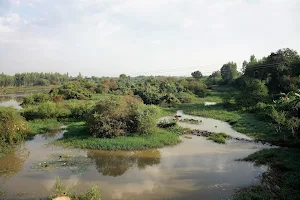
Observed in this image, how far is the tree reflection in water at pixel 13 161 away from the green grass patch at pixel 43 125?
448cm

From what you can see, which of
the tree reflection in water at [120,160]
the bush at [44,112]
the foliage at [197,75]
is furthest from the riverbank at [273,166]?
the foliage at [197,75]

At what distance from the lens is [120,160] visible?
57.2 feet

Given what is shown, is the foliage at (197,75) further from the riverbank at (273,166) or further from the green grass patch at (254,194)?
the green grass patch at (254,194)

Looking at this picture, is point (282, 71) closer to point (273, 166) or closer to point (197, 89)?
point (197, 89)

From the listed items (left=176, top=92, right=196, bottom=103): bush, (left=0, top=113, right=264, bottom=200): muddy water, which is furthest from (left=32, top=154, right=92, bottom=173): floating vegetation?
(left=176, top=92, right=196, bottom=103): bush

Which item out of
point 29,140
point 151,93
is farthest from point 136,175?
point 151,93

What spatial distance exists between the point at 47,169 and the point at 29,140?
8114 mm

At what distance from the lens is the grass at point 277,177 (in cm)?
1152

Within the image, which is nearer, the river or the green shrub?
the river

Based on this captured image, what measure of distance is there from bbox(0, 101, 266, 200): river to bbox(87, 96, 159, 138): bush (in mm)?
2572

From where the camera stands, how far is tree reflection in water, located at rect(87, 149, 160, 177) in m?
15.9

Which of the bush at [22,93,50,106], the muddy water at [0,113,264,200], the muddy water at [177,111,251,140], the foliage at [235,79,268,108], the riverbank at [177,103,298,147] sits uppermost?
the foliage at [235,79,268,108]

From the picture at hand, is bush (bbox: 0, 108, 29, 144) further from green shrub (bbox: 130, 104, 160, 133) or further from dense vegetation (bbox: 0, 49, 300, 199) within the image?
green shrub (bbox: 130, 104, 160, 133)

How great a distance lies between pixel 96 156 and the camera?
18.1m
